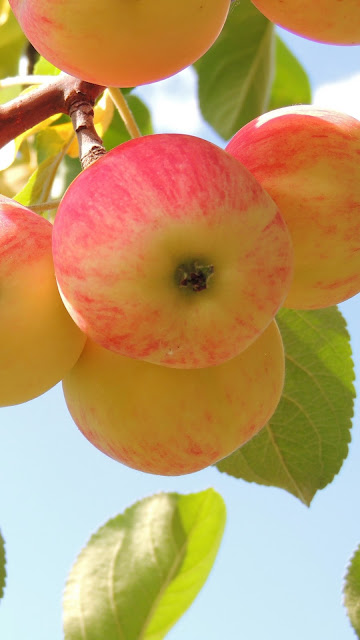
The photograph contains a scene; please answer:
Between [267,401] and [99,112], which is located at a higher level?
[99,112]

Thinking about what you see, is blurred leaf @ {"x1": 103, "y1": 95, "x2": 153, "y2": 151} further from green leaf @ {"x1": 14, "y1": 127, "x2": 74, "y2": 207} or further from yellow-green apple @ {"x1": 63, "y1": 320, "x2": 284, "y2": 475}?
yellow-green apple @ {"x1": 63, "y1": 320, "x2": 284, "y2": 475}

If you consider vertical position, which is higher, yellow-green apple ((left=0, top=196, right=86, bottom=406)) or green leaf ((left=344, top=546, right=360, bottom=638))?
yellow-green apple ((left=0, top=196, right=86, bottom=406))

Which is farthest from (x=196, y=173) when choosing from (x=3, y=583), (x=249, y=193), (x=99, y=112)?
(x=3, y=583)

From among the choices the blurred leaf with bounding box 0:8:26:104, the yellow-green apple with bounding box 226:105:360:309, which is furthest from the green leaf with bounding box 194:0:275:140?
the yellow-green apple with bounding box 226:105:360:309

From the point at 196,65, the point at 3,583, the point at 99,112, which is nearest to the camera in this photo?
the point at 3,583

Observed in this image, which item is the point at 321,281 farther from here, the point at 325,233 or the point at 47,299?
the point at 47,299
